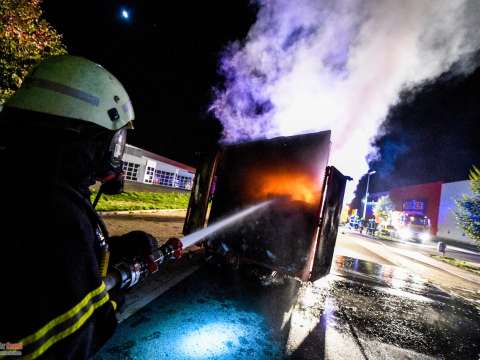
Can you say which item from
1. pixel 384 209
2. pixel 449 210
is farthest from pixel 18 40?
pixel 384 209

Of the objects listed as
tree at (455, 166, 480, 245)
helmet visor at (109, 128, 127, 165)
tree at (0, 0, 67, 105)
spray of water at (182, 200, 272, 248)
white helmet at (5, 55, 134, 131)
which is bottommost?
spray of water at (182, 200, 272, 248)

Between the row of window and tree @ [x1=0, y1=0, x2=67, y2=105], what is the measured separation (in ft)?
44.4

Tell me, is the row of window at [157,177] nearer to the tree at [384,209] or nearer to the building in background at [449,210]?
the tree at [384,209]

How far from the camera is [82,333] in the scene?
1003 millimetres

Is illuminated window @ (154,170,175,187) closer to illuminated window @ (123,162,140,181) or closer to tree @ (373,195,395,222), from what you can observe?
illuminated window @ (123,162,140,181)

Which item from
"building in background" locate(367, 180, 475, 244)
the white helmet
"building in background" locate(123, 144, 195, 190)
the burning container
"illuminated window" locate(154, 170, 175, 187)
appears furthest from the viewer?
"building in background" locate(367, 180, 475, 244)

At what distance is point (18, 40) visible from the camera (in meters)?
7.94

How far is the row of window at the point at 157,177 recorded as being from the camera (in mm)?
24234

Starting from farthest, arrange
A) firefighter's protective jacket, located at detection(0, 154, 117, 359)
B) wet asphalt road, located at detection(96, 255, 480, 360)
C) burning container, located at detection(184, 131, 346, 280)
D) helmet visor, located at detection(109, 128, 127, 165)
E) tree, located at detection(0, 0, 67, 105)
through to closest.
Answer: tree, located at detection(0, 0, 67, 105) → burning container, located at detection(184, 131, 346, 280) → wet asphalt road, located at detection(96, 255, 480, 360) → helmet visor, located at detection(109, 128, 127, 165) → firefighter's protective jacket, located at detection(0, 154, 117, 359)

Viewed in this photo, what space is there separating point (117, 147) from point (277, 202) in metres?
4.86

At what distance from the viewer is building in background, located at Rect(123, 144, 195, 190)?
23938mm

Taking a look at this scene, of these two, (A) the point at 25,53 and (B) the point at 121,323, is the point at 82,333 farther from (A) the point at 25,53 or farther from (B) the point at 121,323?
(A) the point at 25,53

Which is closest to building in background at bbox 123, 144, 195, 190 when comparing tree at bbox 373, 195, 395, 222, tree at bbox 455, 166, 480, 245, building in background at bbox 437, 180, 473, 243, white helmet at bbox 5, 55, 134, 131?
white helmet at bbox 5, 55, 134, 131

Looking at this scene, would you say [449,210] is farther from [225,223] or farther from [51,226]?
[51,226]
